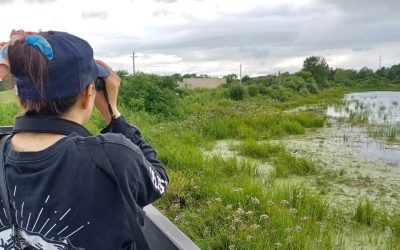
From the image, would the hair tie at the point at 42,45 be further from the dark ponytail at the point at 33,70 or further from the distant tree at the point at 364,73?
the distant tree at the point at 364,73

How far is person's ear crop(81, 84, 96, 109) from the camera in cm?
109

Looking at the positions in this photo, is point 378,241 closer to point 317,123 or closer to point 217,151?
point 217,151

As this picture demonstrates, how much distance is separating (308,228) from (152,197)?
2593mm

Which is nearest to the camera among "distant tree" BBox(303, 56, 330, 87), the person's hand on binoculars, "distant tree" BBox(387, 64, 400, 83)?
the person's hand on binoculars

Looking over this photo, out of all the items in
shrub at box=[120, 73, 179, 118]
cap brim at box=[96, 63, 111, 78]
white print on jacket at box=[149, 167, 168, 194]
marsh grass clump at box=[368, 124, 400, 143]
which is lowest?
marsh grass clump at box=[368, 124, 400, 143]

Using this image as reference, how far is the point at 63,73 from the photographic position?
1022 millimetres

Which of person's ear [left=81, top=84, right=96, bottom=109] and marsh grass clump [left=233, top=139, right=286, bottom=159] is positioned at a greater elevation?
person's ear [left=81, top=84, right=96, bottom=109]

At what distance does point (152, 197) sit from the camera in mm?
1148

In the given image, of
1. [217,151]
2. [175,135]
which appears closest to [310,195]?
[217,151]

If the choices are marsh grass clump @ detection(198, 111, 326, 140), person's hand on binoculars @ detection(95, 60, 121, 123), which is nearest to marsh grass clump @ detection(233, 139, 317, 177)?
marsh grass clump @ detection(198, 111, 326, 140)

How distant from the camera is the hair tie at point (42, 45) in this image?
101 cm

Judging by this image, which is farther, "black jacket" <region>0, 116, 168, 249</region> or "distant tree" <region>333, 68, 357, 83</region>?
"distant tree" <region>333, 68, 357, 83</region>

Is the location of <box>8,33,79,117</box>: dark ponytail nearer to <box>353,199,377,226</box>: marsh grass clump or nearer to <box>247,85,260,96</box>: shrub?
<box>353,199,377,226</box>: marsh grass clump

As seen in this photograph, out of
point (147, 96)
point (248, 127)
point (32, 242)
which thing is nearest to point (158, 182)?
point (32, 242)
